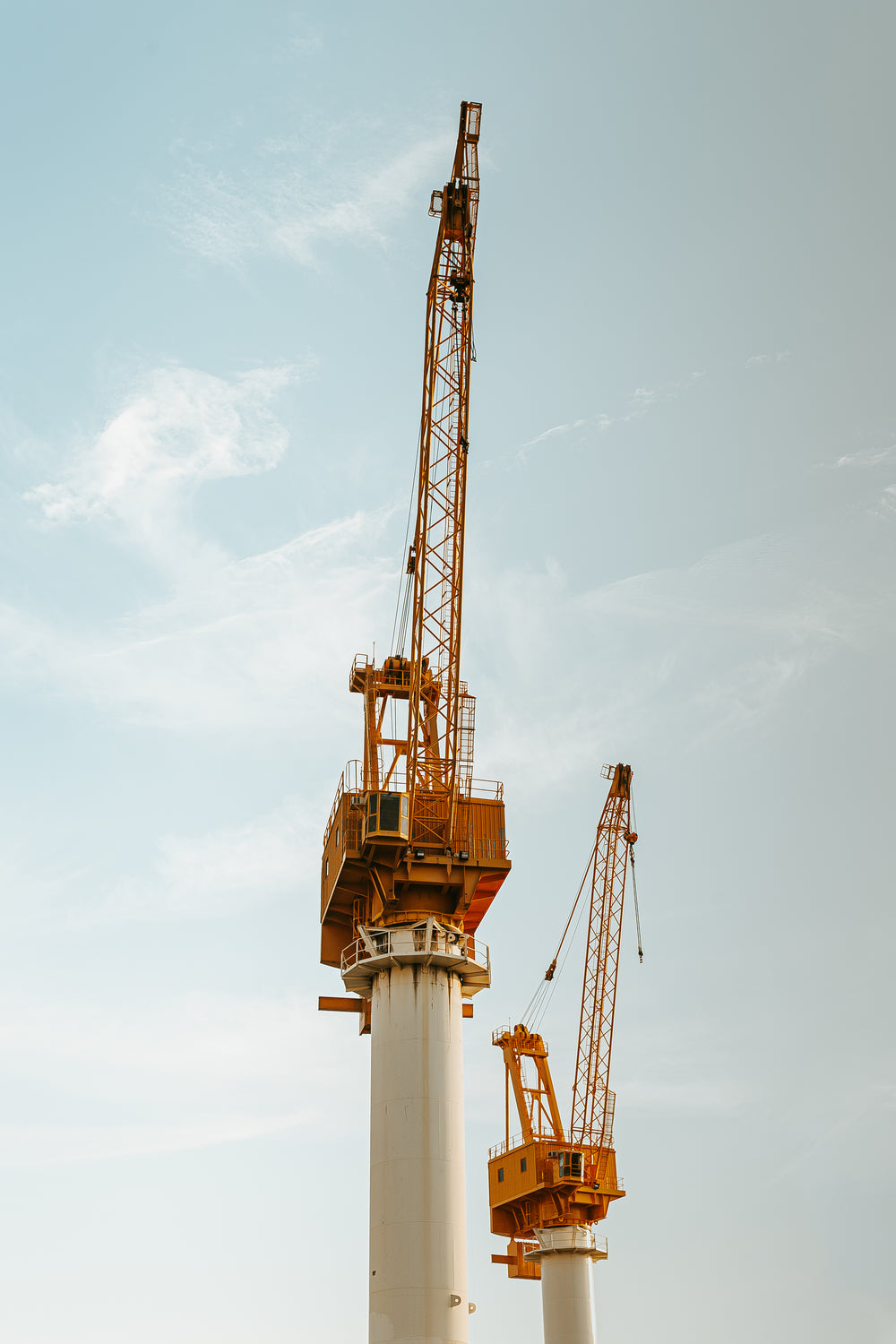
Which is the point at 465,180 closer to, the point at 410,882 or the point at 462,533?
the point at 462,533

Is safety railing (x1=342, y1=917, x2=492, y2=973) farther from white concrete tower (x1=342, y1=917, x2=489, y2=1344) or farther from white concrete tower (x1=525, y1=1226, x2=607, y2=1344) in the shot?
white concrete tower (x1=525, y1=1226, x2=607, y2=1344)

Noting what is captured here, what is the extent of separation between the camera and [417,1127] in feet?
166

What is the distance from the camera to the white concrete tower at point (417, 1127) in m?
47.7

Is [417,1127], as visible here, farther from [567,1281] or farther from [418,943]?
[567,1281]

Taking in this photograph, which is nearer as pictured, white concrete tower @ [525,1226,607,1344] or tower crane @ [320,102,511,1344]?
tower crane @ [320,102,511,1344]

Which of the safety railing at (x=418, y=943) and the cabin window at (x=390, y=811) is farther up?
the cabin window at (x=390, y=811)

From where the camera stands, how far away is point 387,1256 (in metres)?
48.5

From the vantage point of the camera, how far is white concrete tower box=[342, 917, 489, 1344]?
47719mm

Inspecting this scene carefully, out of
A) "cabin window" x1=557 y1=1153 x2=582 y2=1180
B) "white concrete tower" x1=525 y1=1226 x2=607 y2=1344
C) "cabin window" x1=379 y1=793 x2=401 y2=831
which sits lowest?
"white concrete tower" x1=525 y1=1226 x2=607 y2=1344

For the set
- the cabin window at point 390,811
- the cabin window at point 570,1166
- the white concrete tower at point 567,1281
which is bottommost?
the white concrete tower at point 567,1281

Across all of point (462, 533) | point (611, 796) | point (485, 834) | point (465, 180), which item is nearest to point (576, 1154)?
point (611, 796)

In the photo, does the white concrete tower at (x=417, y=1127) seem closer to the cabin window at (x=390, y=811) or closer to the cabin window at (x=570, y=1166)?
the cabin window at (x=390, y=811)

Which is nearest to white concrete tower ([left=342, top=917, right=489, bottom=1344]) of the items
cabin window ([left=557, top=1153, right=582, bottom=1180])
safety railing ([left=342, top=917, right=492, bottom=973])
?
safety railing ([left=342, top=917, right=492, bottom=973])

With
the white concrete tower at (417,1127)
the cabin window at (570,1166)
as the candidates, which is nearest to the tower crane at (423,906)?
the white concrete tower at (417,1127)
